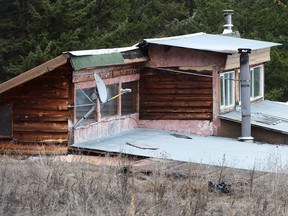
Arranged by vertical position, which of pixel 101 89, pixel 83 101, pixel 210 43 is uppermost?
pixel 210 43

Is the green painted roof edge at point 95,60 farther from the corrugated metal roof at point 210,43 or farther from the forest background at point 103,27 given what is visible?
the forest background at point 103,27

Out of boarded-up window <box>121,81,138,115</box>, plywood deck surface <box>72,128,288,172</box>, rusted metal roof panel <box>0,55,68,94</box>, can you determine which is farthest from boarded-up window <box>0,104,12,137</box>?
boarded-up window <box>121,81,138,115</box>

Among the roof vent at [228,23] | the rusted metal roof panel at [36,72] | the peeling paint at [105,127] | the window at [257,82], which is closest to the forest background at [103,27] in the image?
the roof vent at [228,23]

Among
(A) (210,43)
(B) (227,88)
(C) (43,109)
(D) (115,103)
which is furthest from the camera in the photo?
(B) (227,88)

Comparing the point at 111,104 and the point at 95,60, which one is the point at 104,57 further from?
the point at 111,104

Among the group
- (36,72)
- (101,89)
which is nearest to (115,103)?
(101,89)

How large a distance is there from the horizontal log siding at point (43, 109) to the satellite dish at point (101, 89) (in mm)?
736

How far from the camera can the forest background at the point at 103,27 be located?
30984 mm

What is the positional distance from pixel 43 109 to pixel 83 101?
3.40ft

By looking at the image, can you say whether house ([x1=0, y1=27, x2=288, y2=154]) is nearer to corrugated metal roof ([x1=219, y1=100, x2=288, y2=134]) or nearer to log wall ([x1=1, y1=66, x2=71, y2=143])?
log wall ([x1=1, y1=66, x2=71, y2=143])

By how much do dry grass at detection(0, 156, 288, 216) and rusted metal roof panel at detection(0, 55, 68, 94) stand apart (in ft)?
13.5

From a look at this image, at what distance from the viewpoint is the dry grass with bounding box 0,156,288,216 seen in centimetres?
959

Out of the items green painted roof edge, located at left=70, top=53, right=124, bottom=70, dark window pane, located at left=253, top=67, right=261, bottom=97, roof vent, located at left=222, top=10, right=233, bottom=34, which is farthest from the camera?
roof vent, located at left=222, top=10, right=233, bottom=34

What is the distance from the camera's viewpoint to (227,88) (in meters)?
22.0
